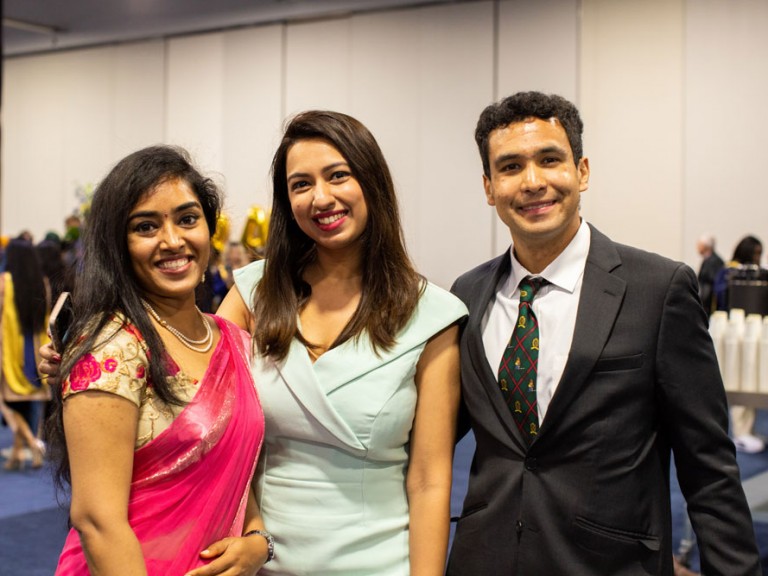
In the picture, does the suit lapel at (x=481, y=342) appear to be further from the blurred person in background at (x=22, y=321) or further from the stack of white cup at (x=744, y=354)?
the blurred person in background at (x=22, y=321)

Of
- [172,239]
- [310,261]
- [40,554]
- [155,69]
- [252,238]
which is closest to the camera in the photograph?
[172,239]

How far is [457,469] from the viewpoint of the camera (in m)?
5.77

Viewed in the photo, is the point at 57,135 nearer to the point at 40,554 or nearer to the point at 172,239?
the point at 40,554

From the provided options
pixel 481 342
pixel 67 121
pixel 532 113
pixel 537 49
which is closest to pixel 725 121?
pixel 537 49

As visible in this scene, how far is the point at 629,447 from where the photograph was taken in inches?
65.5

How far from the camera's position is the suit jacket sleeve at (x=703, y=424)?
1.64 m

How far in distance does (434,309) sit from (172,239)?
0.57 metres

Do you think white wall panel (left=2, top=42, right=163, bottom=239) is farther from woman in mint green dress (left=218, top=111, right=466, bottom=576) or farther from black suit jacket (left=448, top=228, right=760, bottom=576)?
black suit jacket (left=448, top=228, right=760, bottom=576)

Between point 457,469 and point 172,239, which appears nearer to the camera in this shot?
point 172,239

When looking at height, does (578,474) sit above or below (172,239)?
below

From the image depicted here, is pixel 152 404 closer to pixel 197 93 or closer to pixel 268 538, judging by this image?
pixel 268 538

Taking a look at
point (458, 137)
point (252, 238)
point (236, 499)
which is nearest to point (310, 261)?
point (236, 499)

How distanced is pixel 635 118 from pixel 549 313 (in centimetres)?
894

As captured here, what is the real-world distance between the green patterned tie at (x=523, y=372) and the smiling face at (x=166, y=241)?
64cm
